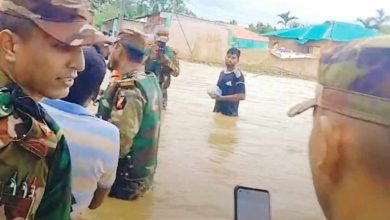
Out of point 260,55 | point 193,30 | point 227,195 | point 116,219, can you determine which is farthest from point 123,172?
point 193,30

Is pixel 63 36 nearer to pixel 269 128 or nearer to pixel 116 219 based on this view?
pixel 116 219

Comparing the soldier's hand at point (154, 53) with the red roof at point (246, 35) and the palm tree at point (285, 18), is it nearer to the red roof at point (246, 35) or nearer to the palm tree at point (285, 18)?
the red roof at point (246, 35)

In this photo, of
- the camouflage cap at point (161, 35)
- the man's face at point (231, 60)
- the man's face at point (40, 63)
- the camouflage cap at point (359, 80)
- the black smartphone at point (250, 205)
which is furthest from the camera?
the man's face at point (231, 60)

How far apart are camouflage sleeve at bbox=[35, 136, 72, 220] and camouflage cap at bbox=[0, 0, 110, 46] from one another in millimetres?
329

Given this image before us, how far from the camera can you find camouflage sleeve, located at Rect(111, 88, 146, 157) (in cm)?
485

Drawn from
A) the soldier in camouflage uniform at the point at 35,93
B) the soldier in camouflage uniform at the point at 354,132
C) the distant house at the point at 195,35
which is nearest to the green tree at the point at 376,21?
the soldier in camouflage uniform at the point at 354,132

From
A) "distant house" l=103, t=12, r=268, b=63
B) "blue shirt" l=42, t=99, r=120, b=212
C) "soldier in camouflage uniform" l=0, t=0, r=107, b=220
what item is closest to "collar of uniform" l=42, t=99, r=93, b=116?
"blue shirt" l=42, t=99, r=120, b=212

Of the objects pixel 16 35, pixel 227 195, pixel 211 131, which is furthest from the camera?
pixel 211 131

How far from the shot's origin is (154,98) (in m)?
5.21

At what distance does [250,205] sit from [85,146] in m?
1.47

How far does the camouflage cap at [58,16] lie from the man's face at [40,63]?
3 cm

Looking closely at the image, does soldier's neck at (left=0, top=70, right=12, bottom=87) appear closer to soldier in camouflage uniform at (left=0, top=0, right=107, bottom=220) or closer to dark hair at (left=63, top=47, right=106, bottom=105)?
soldier in camouflage uniform at (left=0, top=0, right=107, bottom=220)

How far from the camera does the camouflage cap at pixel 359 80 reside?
3.65 ft

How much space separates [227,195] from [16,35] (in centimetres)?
464
